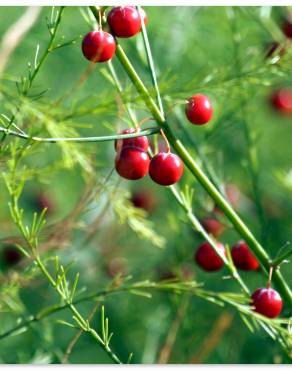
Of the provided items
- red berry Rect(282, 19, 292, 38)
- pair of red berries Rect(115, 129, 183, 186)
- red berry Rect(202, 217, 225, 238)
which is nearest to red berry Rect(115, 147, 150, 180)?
A: pair of red berries Rect(115, 129, 183, 186)

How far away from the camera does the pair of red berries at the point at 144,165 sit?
0.90 meters

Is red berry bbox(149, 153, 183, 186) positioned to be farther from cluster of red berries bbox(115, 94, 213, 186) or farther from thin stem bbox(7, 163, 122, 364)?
thin stem bbox(7, 163, 122, 364)

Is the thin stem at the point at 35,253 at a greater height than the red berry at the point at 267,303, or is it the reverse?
the thin stem at the point at 35,253

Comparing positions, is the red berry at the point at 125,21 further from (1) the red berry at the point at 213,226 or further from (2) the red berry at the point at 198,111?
(1) the red berry at the point at 213,226

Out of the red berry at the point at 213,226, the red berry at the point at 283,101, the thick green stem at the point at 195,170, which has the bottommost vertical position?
the red berry at the point at 283,101

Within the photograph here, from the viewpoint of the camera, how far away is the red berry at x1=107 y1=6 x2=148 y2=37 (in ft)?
2.94

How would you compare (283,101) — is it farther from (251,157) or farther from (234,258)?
(234,258)

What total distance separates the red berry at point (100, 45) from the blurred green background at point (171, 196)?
0.25 feet

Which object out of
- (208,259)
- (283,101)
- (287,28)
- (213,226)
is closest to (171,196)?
(213,226)

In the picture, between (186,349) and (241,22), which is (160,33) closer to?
(241,22)

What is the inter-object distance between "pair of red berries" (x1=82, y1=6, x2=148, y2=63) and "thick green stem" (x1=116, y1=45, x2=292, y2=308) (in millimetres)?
21

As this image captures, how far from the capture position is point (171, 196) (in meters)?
1.31

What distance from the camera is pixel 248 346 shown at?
1673mm

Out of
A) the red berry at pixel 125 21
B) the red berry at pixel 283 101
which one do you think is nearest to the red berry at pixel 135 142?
the red berry at pixel 125 21
